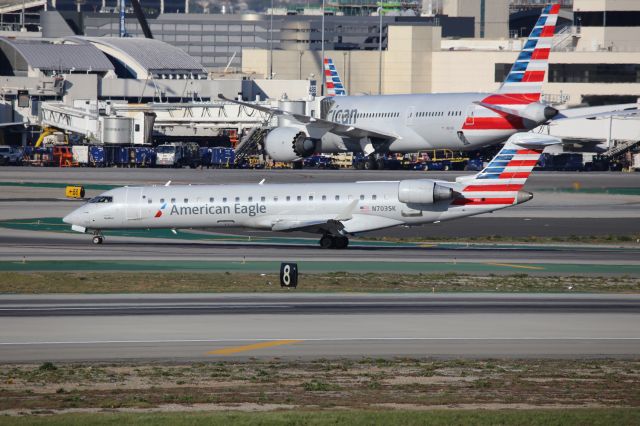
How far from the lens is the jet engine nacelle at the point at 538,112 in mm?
80062

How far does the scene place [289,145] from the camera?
89812 mm

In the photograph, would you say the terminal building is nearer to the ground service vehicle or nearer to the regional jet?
the ground service vehicle

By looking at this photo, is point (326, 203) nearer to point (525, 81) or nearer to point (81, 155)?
point (525, 81)

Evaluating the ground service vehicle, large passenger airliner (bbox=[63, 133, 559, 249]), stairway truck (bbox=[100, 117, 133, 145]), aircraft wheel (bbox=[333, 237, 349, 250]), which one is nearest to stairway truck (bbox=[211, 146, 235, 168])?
stairway truck (bbox=[100, 117, 133, 145])

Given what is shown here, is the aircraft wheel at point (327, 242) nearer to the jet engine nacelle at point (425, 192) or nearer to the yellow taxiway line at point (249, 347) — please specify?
the jet engine nacelle at point (425, 192)

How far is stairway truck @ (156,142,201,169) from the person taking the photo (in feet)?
338

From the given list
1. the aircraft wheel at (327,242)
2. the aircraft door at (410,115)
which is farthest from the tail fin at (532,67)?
the aircraft wheel at (327,242)

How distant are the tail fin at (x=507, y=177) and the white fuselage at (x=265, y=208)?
414mm

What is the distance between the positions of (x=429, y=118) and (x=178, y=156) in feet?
82.0

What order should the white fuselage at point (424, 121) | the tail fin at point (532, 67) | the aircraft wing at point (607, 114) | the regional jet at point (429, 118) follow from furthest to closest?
the aircraft wing at point (607, 114) < the white fuselage at point (424, 121) < the regional jet at point (429, 118) < the tail fin at point (532, 67)

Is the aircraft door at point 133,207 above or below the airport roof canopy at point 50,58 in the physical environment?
below

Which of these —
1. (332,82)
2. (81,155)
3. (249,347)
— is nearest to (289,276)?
(249,347)

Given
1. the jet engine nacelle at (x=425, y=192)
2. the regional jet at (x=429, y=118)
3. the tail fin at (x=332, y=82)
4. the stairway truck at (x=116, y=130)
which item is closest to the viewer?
the jet engine nacelle at (x=425, y=192)

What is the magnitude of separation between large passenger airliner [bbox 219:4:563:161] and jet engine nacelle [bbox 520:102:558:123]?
65 mm
